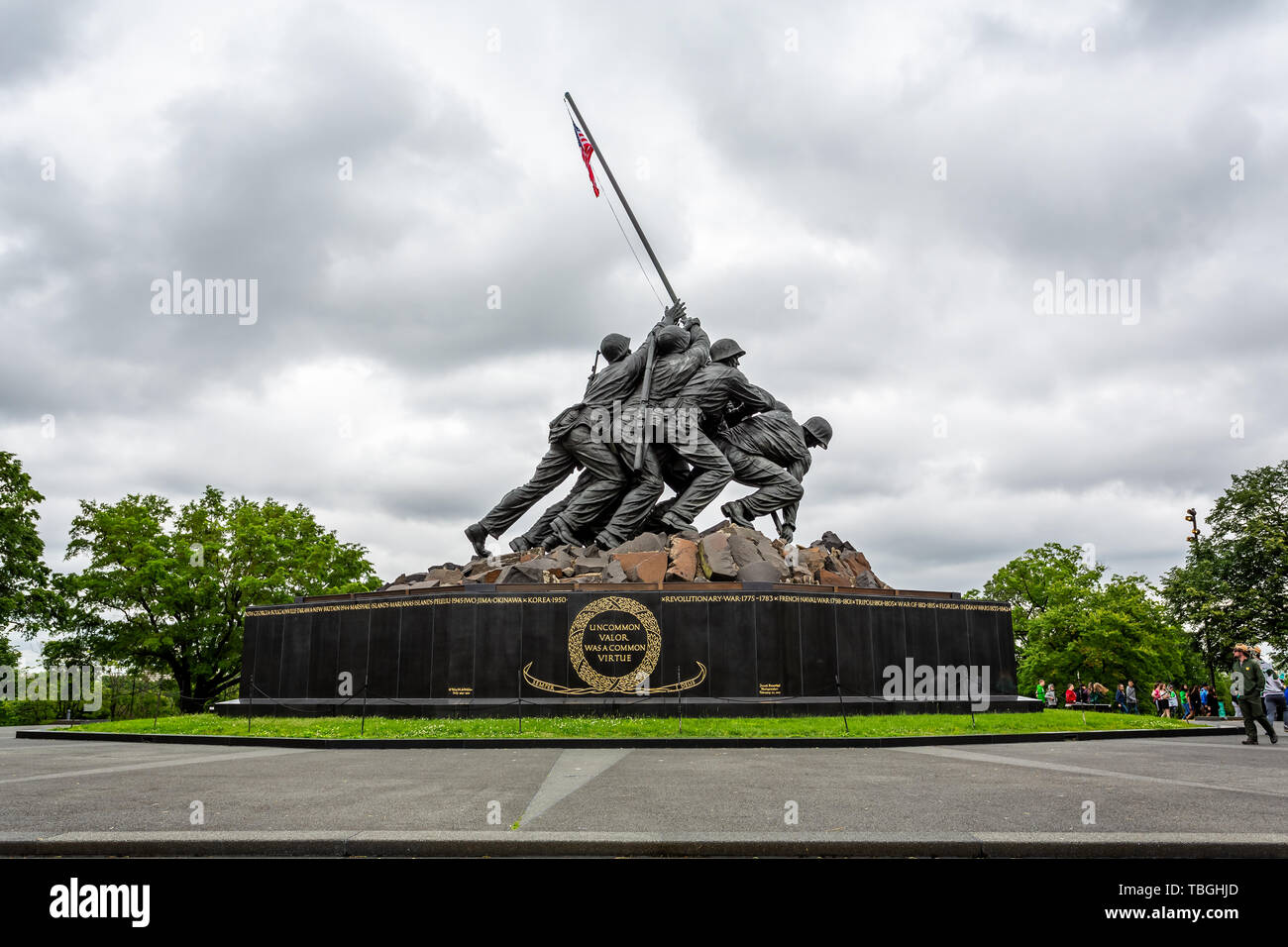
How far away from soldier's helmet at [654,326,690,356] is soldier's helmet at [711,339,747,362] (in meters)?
1.01

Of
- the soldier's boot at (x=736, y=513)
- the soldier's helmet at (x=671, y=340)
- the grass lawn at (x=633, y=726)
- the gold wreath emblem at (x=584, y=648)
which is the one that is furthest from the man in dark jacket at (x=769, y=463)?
the grass lawn at (x=633, y=726)

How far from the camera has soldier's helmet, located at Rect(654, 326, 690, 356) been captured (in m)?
24.2

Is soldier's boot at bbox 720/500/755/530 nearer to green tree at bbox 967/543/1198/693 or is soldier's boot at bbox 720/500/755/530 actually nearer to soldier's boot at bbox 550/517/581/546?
soldier's boot at bbox 550/517/581/546

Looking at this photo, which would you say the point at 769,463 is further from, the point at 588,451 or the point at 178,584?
the point at 178,584

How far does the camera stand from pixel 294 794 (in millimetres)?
7863

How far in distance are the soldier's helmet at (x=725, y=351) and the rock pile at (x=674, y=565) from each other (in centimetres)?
526

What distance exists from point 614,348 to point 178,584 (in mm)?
21683

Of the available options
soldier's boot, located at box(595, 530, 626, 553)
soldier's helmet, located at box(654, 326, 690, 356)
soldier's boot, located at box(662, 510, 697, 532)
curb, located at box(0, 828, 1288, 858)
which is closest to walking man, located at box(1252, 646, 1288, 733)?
Result: curb, located at box(0, 828, 1288, 858)

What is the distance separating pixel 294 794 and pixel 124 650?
3249cm

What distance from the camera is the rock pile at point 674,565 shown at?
62.6 feet

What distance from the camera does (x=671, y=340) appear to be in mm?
24250

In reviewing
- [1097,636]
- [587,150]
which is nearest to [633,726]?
[587,150]
